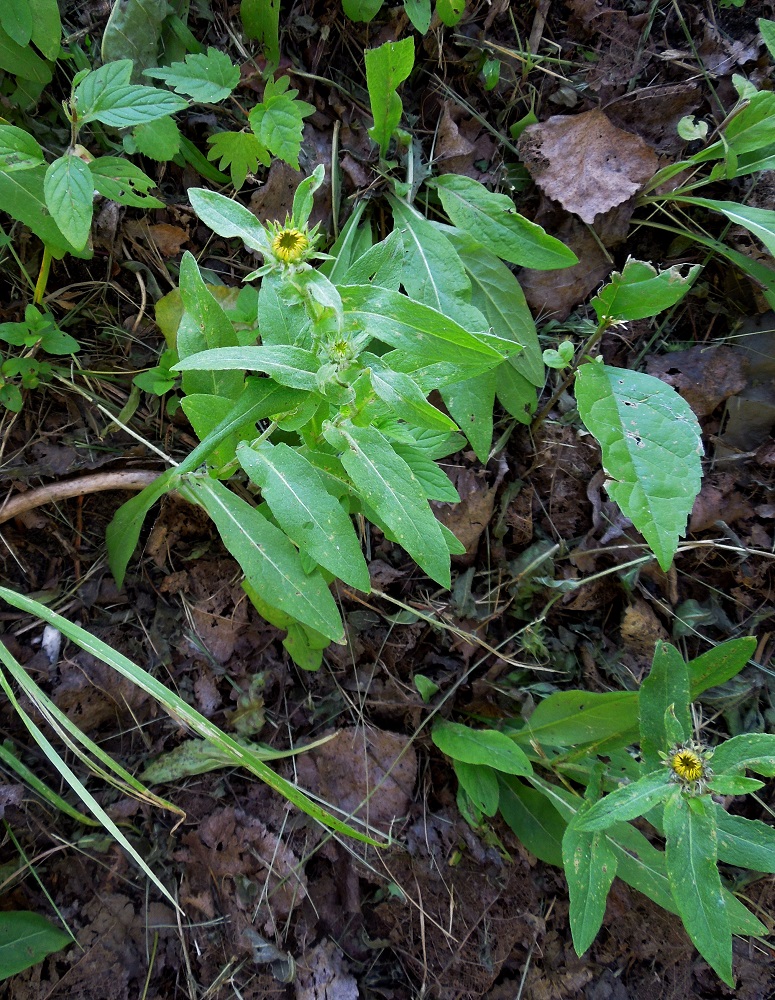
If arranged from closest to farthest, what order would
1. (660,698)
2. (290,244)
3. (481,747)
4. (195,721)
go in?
(290,244) < (195,721) < (660,698) < (481,747)

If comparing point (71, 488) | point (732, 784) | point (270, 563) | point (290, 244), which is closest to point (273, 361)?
point (290, 244)

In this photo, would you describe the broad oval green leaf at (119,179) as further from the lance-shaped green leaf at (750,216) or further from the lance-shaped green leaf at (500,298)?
the lance-shaped green leaf at (750,216)

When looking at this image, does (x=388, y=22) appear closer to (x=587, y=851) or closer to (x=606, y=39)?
(x=606, y=39)

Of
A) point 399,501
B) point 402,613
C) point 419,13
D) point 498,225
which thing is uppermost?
point 419,13

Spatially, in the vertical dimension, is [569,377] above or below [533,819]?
above

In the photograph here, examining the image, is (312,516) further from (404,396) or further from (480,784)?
(480,784)

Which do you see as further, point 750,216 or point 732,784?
point 750,216
